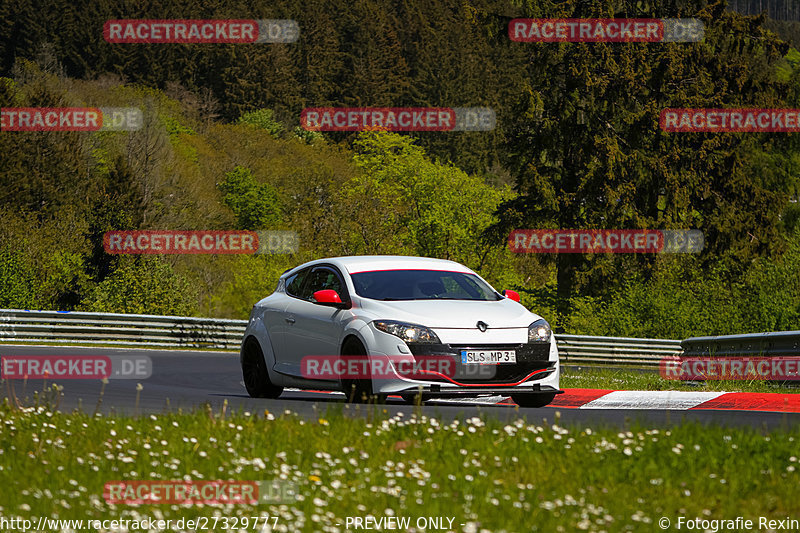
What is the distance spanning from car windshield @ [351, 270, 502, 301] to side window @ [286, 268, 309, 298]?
42.4 inches

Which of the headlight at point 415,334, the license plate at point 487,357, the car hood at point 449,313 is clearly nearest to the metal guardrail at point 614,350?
the car hood at point 449,313

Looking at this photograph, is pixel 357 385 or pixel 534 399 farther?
pixel 534 399

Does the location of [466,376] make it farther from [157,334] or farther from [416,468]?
[157,334]

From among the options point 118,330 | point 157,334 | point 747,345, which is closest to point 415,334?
point 747,345

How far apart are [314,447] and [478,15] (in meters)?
40.6

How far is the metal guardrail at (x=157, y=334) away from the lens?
32.8 meters

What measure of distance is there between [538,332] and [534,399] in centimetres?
105

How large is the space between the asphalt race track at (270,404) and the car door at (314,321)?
58cm

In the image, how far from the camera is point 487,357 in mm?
12102

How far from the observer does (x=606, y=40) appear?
47.2 m

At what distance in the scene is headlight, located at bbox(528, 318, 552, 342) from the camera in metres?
12.5

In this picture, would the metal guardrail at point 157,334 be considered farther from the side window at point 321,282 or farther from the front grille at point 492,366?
the front grille at point 492,366

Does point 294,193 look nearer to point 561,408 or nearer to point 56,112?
point 56,112

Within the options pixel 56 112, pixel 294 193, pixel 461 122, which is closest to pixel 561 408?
pixel 56 112
